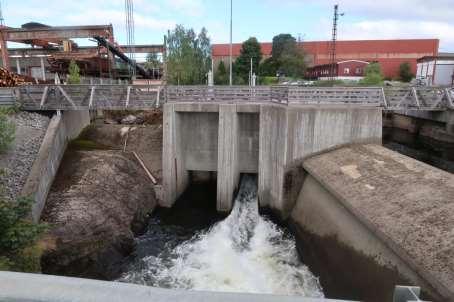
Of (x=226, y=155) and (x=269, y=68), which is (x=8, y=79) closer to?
(x=226, y=155)

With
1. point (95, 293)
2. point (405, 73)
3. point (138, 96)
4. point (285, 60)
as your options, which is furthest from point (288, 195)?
point (405, 73)

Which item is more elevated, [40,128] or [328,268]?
[40,128]

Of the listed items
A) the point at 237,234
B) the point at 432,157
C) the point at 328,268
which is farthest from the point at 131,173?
the point at 432,157

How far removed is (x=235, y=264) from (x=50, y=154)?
32.3 ft

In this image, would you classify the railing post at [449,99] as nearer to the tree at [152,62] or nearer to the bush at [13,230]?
the bush at [13,230]

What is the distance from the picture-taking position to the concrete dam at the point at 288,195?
29.0 ft

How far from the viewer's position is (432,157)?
23719mm

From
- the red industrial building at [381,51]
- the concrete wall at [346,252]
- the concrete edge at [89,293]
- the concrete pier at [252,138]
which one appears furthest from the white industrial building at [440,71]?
the concrete edge at [89,293]

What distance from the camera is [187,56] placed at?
5688 centimetres

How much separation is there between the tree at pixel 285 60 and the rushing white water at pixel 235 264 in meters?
51.4

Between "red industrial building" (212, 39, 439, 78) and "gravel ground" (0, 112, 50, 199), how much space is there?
224 feet

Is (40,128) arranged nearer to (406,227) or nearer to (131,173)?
(131,173)

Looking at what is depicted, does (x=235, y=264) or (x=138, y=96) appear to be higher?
(x=138, y=96)

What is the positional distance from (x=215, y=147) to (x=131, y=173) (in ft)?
17.7
